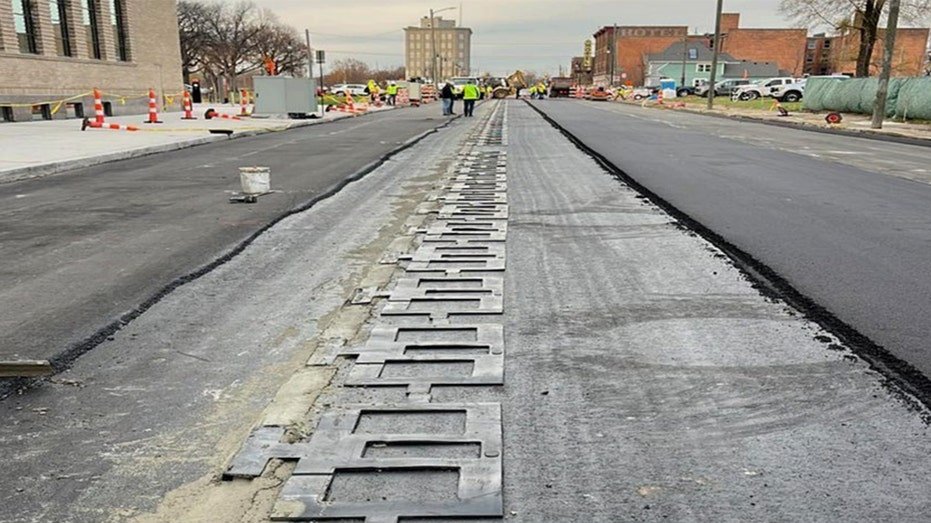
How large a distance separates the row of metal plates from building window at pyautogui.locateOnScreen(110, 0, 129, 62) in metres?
33.2

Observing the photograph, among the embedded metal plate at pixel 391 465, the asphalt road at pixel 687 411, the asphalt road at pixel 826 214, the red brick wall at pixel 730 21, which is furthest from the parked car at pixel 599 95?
the embedded metal plate at pixel 391 465

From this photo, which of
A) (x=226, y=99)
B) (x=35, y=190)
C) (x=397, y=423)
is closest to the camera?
(x=397, y=423)

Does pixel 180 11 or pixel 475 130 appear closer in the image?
pixel 475 130

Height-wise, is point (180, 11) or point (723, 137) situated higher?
point (180, 11)

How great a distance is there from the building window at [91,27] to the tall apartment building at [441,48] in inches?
4601

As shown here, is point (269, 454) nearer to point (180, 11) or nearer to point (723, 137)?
point (723, 137)

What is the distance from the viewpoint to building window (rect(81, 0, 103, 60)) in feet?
104

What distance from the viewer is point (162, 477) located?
2.95 metres

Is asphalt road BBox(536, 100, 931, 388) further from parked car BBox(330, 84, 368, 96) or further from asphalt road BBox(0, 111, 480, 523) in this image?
parked car BBox(330, 84, 368, 96)

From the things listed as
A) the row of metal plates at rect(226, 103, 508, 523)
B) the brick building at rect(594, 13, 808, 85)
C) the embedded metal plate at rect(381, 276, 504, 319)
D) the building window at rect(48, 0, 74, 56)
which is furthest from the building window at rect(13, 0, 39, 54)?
the brick building at rect(594, 13, 808, 85)

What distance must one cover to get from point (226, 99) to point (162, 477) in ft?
219

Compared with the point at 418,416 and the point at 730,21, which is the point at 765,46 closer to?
the point at 730,21

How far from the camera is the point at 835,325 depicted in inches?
183

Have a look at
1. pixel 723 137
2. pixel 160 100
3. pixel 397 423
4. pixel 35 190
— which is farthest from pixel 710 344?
pixel 160 100
